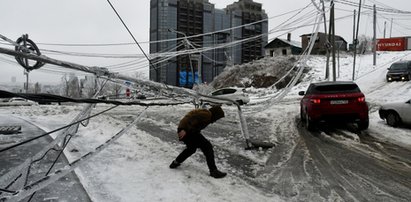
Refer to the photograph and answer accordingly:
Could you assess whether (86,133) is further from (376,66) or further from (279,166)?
(376,66)

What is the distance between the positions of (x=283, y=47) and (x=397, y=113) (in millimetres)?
50268

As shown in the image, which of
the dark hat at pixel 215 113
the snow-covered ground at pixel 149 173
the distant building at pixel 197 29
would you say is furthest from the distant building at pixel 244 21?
the dark hat at pixel 215 113

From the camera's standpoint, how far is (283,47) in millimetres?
59875

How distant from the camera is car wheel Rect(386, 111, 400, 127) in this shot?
36.6 ft

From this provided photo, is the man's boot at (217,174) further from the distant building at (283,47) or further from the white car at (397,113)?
the distant building at (283,47)

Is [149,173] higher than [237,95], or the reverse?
[237,95]

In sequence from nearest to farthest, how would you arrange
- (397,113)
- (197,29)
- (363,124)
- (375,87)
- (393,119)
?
(363,124) < (397,113) < (393,119) < (375,87) < (197,29)

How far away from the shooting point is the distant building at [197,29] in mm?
32281

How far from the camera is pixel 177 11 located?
36.0 metres

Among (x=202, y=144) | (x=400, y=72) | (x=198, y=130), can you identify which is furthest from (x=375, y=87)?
(x=198, y=130)

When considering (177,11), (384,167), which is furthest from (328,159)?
(177,11)

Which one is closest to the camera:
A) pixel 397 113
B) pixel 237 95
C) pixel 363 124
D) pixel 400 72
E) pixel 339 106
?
pixel 339 106

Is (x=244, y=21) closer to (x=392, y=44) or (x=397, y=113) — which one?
(x=392, y=44)

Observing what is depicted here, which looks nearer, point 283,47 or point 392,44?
point 392,44
